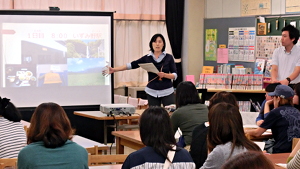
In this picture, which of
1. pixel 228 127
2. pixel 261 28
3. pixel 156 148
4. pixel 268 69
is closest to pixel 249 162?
pixel 156 148

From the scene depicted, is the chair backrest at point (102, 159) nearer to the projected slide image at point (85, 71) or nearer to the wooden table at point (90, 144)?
the wooden table at point (90, 144)

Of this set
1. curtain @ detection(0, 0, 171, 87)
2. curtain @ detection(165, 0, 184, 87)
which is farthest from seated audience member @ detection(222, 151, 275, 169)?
curtain @ detection(165, 0, 184, 87)

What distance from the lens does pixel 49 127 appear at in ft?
8.68

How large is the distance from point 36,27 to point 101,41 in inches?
40.3

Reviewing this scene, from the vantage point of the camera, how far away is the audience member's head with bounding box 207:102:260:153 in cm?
263

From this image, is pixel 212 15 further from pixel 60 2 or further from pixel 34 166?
pixel 34 166

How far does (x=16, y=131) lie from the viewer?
12.5ft

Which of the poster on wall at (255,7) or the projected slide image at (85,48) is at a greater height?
the poster on wall at (255,7)

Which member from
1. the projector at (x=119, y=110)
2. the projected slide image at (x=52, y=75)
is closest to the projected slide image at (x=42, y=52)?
the projected slide image at (x=52, y=75)

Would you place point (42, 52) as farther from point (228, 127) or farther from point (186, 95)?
point (228, 127)

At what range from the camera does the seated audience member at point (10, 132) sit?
3648 millimetres

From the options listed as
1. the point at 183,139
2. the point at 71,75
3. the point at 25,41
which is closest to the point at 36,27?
the point at 25,41

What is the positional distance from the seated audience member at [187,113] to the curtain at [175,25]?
16.1 ft

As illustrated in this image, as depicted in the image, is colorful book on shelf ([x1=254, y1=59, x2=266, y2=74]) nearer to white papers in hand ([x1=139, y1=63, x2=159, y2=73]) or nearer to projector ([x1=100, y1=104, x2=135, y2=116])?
white papers in hand ([x1=139, y1=63, x2=159, y2=73])
